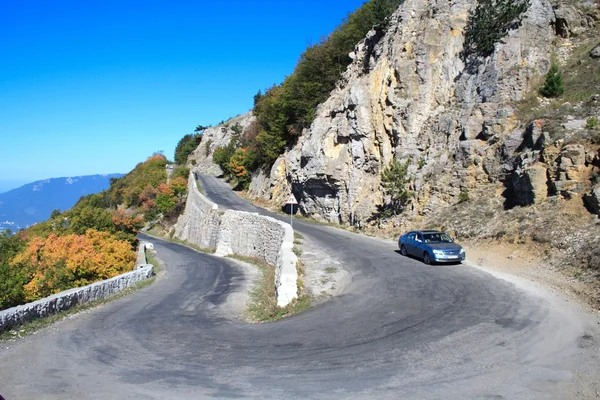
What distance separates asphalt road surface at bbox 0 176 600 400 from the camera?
6.38m

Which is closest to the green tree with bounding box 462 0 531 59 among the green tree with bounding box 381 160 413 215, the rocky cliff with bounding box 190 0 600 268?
the rocky cliff with bounding box 190 0 600 268

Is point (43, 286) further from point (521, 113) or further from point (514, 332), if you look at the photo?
point (521, 113)

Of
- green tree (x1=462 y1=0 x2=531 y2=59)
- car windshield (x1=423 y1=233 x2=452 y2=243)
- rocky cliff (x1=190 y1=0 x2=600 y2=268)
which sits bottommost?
car windshield (x1=423 y1=233 x2=452 y2=243)

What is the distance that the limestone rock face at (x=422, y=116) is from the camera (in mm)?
24578

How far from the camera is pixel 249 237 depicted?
25.9 metres

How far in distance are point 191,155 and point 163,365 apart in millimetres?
96503

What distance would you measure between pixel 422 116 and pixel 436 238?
13.8 m

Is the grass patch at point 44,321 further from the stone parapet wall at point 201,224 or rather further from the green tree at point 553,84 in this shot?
the green tree at point 553,84

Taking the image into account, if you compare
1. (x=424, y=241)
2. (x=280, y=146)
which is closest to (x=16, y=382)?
(x=424, y=241)

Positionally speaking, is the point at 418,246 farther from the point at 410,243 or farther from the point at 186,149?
the point at 186,149

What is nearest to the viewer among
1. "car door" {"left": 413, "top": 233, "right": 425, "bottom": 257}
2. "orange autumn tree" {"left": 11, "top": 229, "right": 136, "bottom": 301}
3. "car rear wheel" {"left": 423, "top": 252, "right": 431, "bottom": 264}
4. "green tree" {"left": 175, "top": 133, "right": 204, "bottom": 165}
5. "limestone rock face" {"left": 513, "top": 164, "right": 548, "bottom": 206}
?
"car rear wheel" {"left": 423, "top": 252, "right": 431, "bottom": 264}

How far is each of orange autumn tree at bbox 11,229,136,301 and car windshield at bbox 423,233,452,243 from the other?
54.5 feet

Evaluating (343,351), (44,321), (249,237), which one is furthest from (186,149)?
(343,351)

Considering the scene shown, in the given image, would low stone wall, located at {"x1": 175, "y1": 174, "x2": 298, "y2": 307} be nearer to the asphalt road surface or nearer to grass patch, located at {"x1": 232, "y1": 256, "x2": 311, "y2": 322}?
grass patch, located at {"x1": 232, "y1": 256, "x2": 311, "y2": 322}
